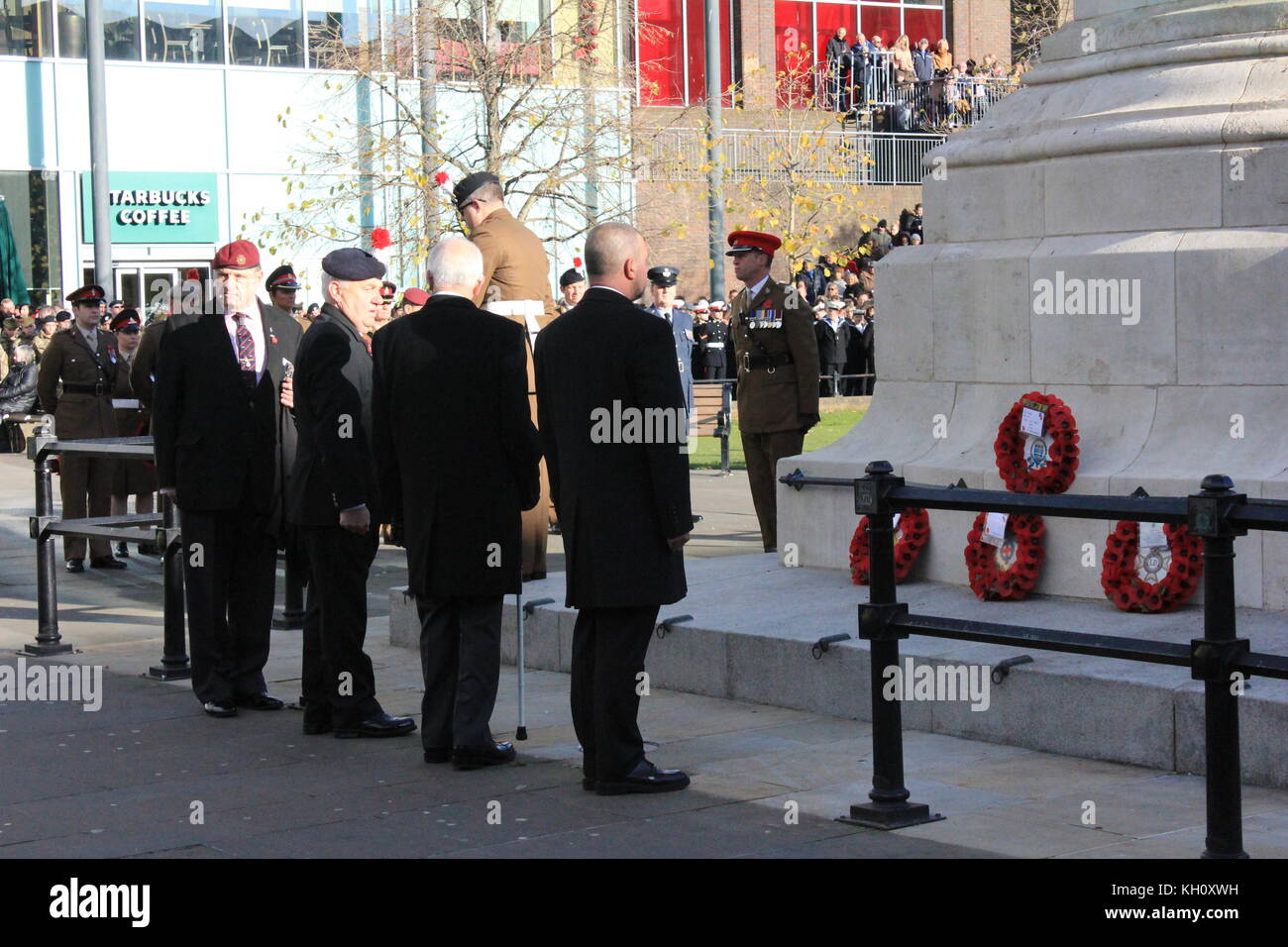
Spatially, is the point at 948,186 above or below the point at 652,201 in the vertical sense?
below

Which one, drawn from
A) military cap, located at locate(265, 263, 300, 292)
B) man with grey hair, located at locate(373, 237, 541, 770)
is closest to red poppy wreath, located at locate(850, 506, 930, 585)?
man with grey hair, located at locate(373, 237, 541, 770)

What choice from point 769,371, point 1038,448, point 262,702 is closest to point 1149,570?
point 1038,448

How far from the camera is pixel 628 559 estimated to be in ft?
21.8

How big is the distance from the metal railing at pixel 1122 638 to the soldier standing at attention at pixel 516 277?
394 centimetres

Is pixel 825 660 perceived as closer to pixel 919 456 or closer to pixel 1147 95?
pixel 919 456

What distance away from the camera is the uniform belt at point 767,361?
39.6 ft

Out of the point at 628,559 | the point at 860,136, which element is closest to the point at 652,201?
the point at 860,136

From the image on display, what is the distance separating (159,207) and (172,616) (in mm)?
25707

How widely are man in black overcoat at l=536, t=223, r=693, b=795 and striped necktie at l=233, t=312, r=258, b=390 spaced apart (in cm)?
234

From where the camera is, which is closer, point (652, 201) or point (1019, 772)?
point (1019, 772)

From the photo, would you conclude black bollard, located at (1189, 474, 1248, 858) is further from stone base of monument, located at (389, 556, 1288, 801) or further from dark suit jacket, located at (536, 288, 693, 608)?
dark suit jacket, located at (536, 288, 693, 608)

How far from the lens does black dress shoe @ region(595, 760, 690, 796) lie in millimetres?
6641

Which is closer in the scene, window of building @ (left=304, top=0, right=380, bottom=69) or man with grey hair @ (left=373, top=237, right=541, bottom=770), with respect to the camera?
man with grey hair @ (left=373, top=237, right=541, bottom=770)
